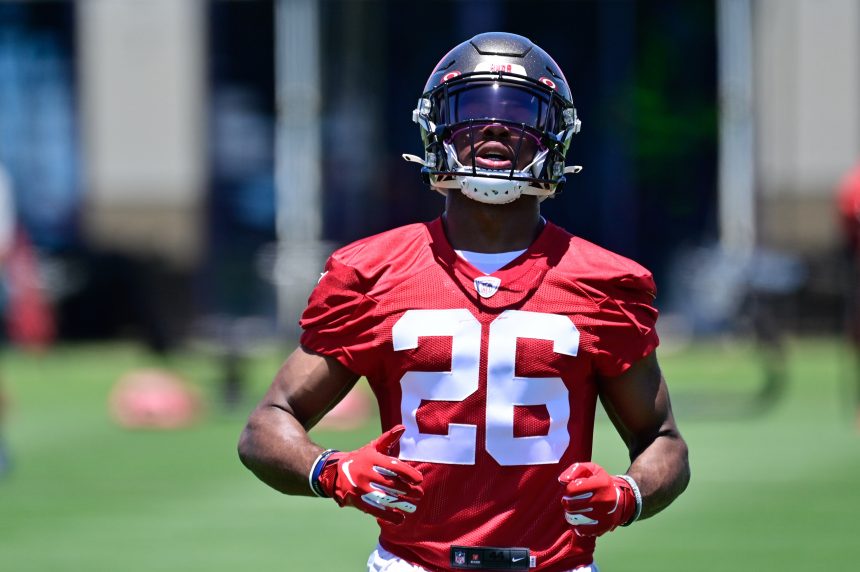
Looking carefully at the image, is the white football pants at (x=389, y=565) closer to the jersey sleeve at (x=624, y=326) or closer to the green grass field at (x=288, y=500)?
the jersey sleeve at (x=624, y=326)

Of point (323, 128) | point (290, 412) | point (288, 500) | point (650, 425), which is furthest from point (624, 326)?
point (323, 128)

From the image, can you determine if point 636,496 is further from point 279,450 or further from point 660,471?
point 279,450

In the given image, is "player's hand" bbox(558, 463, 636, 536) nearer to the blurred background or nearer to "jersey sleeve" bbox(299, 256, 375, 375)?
"jersey sleeve" bbox(299, 256, 375, 375)

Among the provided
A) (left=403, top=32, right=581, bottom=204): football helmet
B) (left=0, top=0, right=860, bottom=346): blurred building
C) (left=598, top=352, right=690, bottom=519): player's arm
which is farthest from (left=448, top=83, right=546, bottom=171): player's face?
(left=0, top=0, right=860, bottom=346): blurred building

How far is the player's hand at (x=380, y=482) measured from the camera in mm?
3582

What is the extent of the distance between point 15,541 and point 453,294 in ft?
17.0

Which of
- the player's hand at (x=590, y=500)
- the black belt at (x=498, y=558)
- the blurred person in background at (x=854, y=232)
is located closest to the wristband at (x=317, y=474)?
the black belt at (x=498, y=558)

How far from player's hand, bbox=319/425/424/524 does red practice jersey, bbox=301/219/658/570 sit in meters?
0.18

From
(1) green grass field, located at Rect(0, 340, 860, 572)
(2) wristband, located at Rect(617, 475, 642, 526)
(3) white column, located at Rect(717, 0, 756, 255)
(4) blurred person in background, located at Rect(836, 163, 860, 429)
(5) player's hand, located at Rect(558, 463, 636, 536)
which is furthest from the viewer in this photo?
(3) white column, located at Rect(717, 0, 756, 255)

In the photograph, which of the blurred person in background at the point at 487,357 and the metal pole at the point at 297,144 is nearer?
the blurred person in background at the point at 487,357

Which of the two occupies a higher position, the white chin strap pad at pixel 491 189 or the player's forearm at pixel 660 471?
the white chin strap pad at pixel 491 189

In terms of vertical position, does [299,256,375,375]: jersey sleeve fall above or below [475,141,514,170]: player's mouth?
below

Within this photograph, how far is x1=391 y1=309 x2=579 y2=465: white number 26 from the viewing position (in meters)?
3.81

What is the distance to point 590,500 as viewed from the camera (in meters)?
3.57
